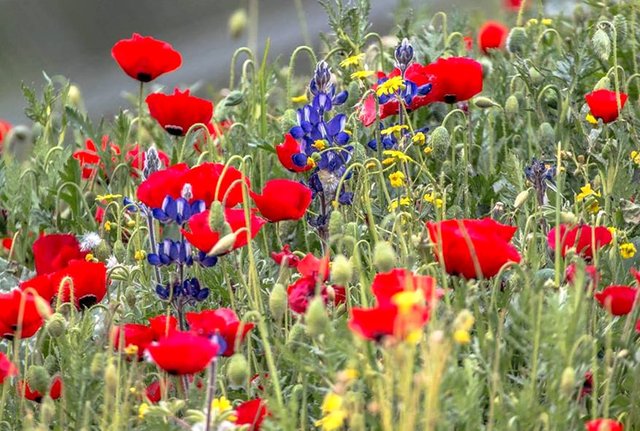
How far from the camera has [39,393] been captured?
2.31 meters

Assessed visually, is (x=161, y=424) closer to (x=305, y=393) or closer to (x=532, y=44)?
(x=305, y=393)

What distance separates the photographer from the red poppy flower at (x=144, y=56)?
3178mm

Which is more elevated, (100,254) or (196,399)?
(100,254)

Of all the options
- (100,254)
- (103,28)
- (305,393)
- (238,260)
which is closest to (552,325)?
(305,393)

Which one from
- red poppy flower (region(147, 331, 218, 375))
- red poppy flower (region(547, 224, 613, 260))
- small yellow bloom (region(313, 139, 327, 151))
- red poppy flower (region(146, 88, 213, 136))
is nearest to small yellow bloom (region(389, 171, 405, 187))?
small yellow bloom (region(313, 139, 327, 151))

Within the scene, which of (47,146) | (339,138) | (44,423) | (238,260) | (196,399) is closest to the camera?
(44,423)

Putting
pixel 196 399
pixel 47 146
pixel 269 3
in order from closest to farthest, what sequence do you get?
pixel 196 399 → pixel 47 146 → pixel 269 3

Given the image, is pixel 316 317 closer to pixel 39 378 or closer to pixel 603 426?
pixel 603 426

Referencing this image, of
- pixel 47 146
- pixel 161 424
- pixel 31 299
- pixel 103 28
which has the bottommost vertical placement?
pixel 161 424

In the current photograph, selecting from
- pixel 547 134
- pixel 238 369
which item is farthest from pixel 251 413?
pixel 547 134

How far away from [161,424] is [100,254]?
2.81 feet

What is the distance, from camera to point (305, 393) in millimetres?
2137

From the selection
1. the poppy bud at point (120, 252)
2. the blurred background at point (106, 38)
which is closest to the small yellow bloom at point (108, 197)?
the poppy bud at point (120, 252)

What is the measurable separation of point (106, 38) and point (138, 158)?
5835 millimetres
